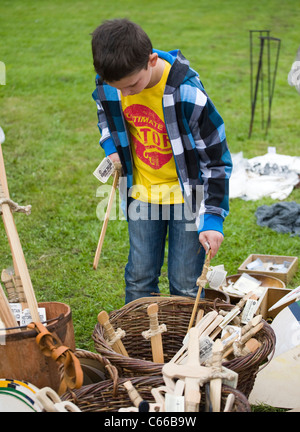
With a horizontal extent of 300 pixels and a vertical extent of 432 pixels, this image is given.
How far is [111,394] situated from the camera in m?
2.02

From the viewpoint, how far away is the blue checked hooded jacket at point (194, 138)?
7.58ft

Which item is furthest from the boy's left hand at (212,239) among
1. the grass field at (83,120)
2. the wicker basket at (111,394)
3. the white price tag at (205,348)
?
the grass field at (83,120)

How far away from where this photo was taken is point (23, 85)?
8758mm

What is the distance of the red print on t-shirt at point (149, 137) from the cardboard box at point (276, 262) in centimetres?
129

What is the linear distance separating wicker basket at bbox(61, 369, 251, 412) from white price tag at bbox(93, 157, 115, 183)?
2.95 feet

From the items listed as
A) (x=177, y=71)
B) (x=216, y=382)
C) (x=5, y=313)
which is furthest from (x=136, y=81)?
(x=216, y=382)

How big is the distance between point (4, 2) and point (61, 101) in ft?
25.2

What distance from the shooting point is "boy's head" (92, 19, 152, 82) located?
2.01 m

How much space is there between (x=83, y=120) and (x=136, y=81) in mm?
5347

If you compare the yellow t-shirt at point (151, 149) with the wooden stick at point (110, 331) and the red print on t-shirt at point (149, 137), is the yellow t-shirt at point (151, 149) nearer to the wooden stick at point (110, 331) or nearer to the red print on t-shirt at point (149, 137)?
the red print on t-shirt at point (149, 137)

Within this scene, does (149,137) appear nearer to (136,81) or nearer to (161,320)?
(136,81)

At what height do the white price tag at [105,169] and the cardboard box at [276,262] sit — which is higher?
the white price tag at [105,169]
